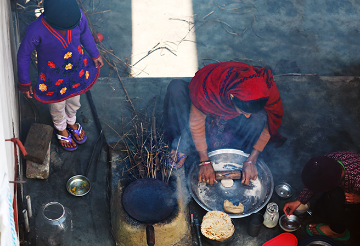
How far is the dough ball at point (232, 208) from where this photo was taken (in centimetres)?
327

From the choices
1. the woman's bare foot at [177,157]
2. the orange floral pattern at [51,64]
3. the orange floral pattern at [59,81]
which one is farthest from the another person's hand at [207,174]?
the orange floral pattern at [51,64]

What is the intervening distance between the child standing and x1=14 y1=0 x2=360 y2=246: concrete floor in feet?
1.66

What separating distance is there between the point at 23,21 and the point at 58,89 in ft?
6.97

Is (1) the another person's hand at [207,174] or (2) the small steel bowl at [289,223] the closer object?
(2) the small steel bowl at [289,223]

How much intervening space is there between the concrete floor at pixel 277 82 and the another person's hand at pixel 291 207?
225mm

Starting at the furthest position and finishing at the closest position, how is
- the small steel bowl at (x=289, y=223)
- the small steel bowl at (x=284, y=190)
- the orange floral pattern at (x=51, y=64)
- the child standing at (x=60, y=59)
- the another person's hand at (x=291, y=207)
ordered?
the small steel bowl at (x=284, y=190), the small steel bowl at (x=289, y=223), the another person's hand at (x=291, y=207), the orange floral pattern at (x=51, y=64), the child standing at (x=60, y=59)

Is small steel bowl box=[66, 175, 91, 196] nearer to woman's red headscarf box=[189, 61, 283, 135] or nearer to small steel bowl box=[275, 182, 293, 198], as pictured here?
woman's red headscarf box=[189, 61, 283, 135]

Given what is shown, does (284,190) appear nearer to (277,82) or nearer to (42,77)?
(277,82)

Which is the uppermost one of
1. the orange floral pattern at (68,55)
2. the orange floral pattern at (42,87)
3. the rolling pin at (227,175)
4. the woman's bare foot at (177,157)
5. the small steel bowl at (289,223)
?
the orange floral pattern at (68,55)

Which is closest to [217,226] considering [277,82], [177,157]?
[177,157]

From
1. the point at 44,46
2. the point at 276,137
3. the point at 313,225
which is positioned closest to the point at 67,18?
the point at 44,46

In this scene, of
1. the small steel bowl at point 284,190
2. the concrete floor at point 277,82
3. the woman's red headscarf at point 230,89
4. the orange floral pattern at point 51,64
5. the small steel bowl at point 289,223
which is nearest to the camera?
the woman's red headscarf at point 230,89

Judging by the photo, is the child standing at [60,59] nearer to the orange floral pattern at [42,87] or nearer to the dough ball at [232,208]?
the orange floral pattern at [42,87]

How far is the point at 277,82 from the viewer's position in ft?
15.2
